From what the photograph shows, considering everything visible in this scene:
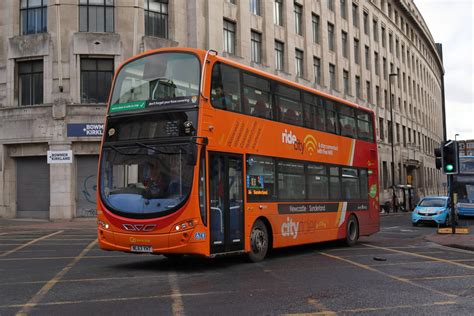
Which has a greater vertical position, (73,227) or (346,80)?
(346,80)

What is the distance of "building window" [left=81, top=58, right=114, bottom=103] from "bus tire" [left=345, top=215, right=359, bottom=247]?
58.8ft

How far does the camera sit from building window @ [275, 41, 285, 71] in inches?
1540

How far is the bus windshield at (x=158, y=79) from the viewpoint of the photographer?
10430 millimetres

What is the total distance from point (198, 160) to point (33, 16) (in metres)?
24.8

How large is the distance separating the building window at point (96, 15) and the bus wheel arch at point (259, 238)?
21.6 metres

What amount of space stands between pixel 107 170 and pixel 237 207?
278 centimetres

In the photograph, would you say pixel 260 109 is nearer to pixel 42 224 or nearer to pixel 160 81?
pixel 160 81

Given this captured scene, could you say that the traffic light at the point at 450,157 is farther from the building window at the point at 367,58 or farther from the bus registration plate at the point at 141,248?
the building window at the point at 367,58

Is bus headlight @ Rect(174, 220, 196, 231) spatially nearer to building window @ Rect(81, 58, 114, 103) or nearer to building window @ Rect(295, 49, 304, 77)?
building window @ Rect(81, 58, 114, 103)

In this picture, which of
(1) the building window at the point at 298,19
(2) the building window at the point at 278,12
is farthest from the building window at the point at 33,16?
(1) the building window at the point at 298,19

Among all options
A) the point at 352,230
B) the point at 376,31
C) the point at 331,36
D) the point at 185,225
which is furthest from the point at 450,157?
the point at 376,31

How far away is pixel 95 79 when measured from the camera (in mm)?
29781

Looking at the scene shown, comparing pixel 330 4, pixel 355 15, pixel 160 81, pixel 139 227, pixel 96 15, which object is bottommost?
pixel 139 227

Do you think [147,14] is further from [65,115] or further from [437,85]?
[437,85]
